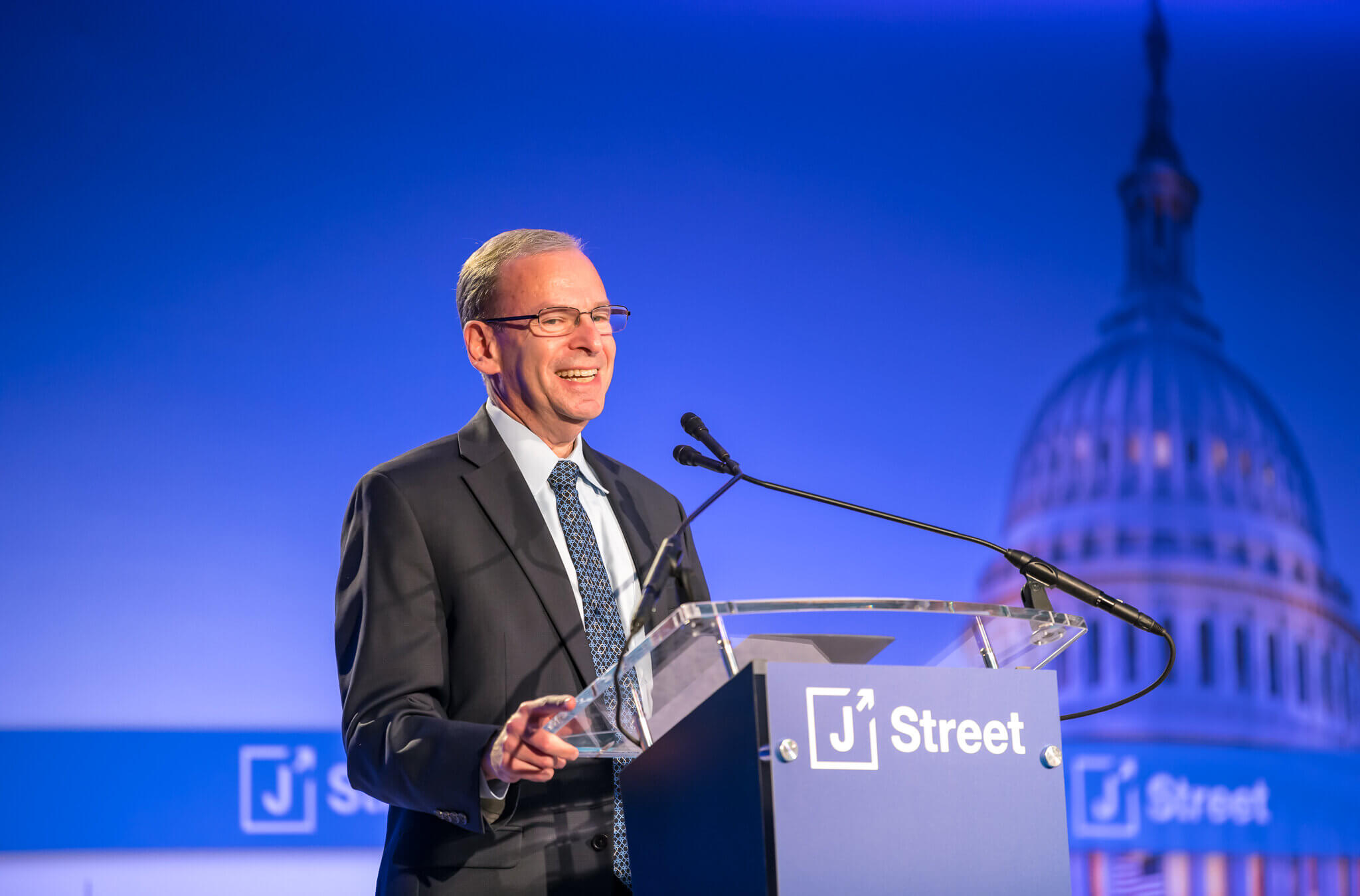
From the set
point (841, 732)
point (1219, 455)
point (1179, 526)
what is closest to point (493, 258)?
point (841, 732)

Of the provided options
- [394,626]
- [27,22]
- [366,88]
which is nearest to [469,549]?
[394,626]

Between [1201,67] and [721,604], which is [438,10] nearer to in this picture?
[1201,67]

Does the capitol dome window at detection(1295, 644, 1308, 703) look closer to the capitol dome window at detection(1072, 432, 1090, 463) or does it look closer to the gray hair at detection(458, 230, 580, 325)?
the capitol dome window at detection(1072, 432, 1090, 463)

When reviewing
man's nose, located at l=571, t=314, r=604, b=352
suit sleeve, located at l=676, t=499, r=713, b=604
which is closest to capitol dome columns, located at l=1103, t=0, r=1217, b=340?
suit sleeve, located at l=676, t=499, r=713, b=604

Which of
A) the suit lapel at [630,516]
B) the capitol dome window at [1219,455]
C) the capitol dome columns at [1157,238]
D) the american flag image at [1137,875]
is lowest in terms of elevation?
the american flag image at [1137,875]

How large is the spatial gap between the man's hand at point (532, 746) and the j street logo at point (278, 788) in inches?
75.9

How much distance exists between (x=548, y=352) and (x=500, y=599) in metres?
0.43

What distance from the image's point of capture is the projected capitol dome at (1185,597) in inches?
148

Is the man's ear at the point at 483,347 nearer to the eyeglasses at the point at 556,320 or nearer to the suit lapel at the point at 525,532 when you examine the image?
the eyeglasses at the point at 556,320

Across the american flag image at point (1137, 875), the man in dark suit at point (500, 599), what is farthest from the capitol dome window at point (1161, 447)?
the man in dark suit at point (500, 599)

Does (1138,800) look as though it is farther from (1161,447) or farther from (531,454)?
(531,454)

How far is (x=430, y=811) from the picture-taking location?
5.04ft

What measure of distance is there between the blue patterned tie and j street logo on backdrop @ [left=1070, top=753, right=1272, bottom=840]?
2.32 meters

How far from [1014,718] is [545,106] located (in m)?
2.85
